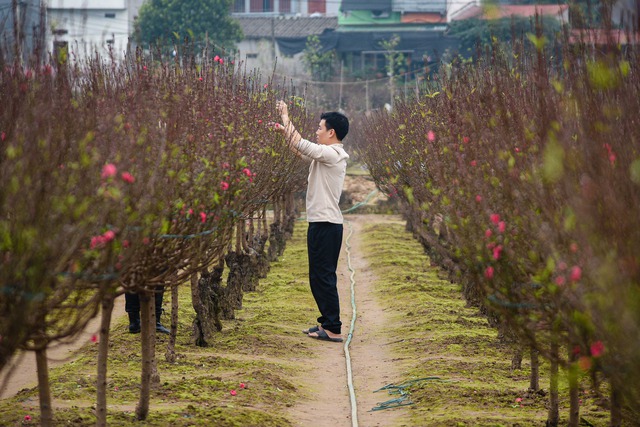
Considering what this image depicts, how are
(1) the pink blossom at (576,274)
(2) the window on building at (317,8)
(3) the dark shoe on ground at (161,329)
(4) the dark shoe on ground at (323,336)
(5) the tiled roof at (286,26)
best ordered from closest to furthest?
(1) the pink blossom at (576,274)
(3) the dark shoe on ground at (161,329)
(4) the dark shoe on ground at (323,336)
(5) the tiled roof at (286,26)
(2) the window on building at (317,8)

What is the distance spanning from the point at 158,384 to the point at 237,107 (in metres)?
A: 3.09

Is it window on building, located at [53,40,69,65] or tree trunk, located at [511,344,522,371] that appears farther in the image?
tree trunk, located at [511,344,522,371]

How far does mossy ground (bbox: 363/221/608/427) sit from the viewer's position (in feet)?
25.9

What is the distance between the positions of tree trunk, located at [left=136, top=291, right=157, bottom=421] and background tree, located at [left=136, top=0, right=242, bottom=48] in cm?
4125

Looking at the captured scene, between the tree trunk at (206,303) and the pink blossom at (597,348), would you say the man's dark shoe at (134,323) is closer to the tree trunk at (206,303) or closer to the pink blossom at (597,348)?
the tree trunk at (206,303)

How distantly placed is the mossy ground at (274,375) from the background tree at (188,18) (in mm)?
35539

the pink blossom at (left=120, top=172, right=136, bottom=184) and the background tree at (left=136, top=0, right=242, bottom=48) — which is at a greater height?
the background tree at (left=136, top=0, right=242, bottom=48)

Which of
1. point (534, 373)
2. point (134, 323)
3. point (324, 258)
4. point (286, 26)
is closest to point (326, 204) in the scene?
point (324, 258)

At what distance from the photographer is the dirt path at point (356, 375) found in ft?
27.3

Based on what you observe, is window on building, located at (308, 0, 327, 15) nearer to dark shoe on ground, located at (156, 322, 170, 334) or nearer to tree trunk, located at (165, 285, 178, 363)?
dark shoe on ground, located at (156, 322, 170, 334)

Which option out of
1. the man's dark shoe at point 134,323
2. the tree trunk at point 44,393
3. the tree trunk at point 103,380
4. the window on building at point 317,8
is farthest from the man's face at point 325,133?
the window on building at point 317,8

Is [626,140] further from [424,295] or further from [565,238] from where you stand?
[424,295]

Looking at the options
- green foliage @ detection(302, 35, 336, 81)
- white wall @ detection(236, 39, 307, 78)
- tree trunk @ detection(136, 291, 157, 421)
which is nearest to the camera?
tree trunk @ detection(136, 291, 157, 421)

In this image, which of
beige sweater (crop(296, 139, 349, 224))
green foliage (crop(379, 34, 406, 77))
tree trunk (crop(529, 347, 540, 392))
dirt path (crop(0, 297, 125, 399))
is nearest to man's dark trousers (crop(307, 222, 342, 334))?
beige sweater (crop(296, 139, 349, 224))
